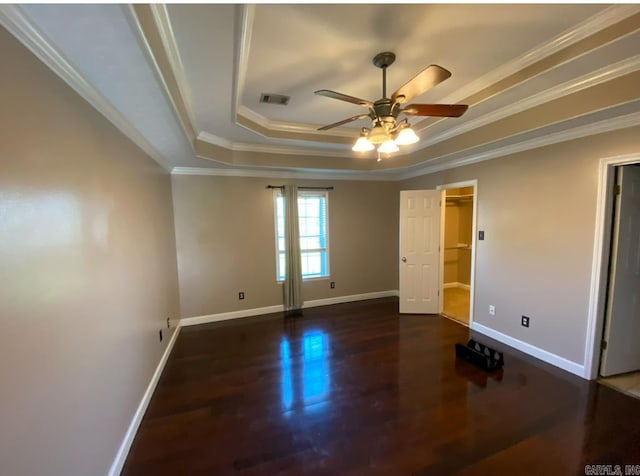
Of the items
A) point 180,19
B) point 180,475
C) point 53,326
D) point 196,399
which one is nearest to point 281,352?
point 196,399

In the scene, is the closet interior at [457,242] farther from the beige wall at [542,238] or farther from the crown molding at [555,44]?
the crown molding at [555,44]

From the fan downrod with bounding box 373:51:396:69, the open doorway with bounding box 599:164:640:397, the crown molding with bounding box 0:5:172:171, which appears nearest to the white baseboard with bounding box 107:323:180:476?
the crown molding with bounding box 0:5:172:171

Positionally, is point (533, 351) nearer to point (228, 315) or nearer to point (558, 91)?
point (558, 91)

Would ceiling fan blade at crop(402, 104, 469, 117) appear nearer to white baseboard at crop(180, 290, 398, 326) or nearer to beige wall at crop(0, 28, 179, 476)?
beige wall at crop(0, 28, 179, 476)

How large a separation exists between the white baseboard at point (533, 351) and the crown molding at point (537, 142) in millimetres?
2212

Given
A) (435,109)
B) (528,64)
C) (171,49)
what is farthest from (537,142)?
(171,49)

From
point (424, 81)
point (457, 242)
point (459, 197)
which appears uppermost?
point (424, 81)

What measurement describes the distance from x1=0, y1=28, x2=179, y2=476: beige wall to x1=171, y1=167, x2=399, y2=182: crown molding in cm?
194

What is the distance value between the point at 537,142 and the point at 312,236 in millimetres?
3326

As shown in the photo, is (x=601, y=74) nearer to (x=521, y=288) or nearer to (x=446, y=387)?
(x=521, y=288)

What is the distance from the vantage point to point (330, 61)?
2193mm

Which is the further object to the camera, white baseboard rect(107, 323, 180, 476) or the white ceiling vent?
the white ceiling vent

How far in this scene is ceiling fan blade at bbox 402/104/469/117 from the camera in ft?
6.66

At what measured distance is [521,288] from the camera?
3.34 metres
